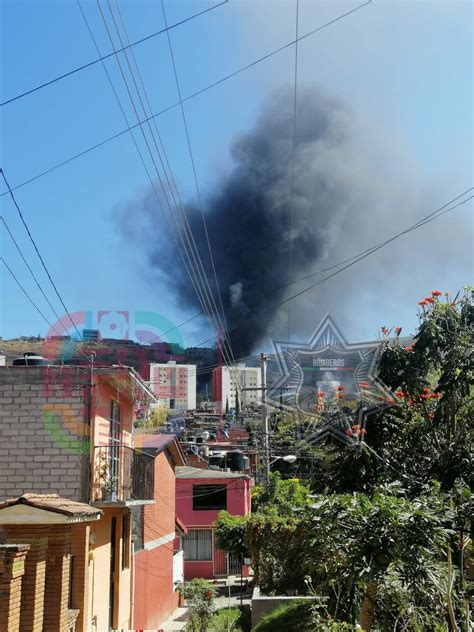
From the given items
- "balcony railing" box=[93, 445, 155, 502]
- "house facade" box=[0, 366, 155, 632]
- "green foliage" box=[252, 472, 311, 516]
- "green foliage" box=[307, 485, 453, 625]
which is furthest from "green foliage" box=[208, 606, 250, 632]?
"green foliage" box=[307, 485, 453, 625]

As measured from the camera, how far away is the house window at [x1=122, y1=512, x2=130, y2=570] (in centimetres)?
1337

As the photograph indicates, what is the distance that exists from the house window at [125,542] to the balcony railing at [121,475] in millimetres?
715

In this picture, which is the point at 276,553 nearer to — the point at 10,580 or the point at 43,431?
the point at 43,431

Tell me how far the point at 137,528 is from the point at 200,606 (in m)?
2.37

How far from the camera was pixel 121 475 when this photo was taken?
12.1m

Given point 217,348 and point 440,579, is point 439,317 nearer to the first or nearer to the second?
point 440,579

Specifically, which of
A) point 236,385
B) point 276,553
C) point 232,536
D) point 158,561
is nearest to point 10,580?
point 276,553

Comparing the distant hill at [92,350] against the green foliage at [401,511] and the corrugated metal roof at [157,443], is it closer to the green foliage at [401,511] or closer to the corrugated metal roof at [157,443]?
the corrugated metal roof at [157,443]

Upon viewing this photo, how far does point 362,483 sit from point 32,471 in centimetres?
546

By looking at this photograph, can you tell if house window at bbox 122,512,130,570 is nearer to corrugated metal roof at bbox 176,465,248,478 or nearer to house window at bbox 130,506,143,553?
house window at bbox 130,506,143,553

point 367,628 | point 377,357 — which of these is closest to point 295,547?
point 377,357

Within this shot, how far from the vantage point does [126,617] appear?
1352 centimetres

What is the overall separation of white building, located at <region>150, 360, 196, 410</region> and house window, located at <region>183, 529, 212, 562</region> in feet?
25.5

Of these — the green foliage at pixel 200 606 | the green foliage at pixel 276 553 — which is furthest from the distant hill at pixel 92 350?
the green foliage at pixel 200 606
